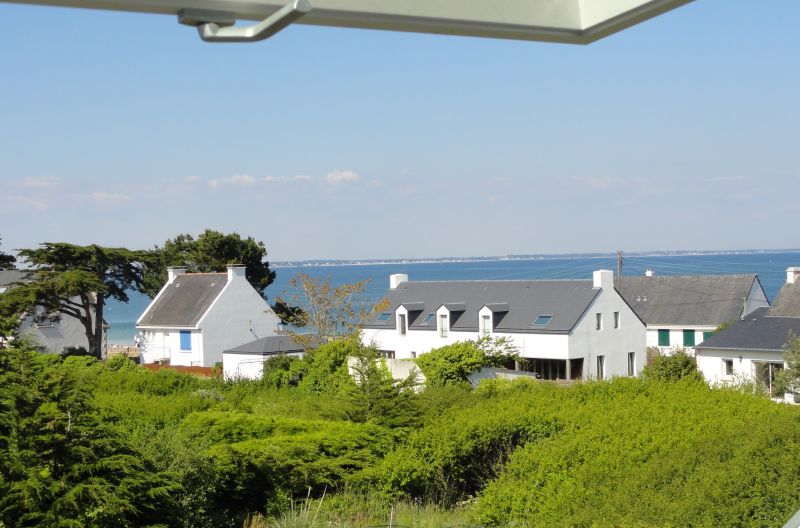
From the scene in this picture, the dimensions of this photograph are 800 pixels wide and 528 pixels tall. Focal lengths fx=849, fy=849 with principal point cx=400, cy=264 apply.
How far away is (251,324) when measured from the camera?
47406 mm

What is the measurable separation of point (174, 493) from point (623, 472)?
5116 millimetres

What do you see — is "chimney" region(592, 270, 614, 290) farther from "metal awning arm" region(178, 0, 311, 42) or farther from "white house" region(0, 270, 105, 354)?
"metal awning arm" region(178, 0, 311, 42)

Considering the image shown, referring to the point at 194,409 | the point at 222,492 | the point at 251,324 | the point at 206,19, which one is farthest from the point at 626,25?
the point at 251,324

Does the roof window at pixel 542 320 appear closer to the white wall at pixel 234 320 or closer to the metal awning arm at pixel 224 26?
the white wall at pixel 234 320

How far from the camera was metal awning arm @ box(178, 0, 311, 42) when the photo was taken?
3.82 ft

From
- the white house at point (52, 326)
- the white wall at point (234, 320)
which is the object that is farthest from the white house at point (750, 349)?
the white house at point (52, 326)

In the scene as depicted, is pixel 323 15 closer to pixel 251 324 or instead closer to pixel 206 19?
pixel 206 19

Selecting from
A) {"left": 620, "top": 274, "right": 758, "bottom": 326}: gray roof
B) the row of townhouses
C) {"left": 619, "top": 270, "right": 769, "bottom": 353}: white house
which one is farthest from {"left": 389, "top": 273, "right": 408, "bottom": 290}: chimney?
{"left": 619, "top": 270, "right": 769, "bottom": 353}: white house

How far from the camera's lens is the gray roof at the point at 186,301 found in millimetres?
45812

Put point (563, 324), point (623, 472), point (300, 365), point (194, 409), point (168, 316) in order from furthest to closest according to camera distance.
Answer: point (168, 316) → point (563, 324) → point (300, 365) → point (194, 409) → point (623, 472)

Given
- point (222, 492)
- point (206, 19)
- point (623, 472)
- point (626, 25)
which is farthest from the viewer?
point (222, 492)

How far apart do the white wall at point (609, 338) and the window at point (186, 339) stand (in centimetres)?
2135

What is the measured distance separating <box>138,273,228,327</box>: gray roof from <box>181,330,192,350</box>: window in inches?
19.1

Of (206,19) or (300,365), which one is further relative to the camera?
(300,365)
